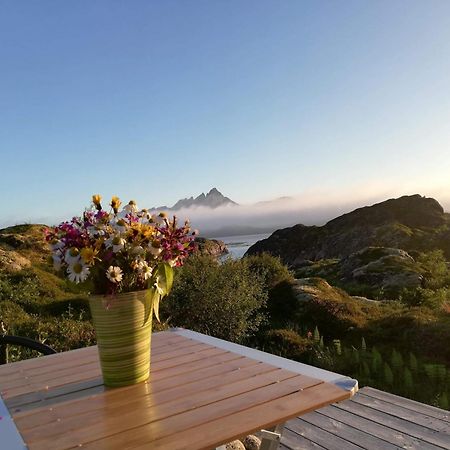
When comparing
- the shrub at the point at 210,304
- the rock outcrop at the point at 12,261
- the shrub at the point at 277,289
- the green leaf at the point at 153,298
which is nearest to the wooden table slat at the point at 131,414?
the green leaf at the point at 153,298

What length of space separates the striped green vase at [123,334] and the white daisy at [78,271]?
0.17 metres

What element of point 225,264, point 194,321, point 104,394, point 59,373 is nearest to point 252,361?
point 104,394

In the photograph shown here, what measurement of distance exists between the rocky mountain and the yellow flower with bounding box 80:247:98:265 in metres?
31.9

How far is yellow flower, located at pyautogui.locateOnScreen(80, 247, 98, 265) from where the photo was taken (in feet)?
7.42

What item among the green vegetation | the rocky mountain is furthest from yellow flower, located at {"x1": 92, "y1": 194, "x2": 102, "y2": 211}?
the rocky mountain

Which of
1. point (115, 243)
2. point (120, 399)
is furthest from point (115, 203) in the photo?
point (120, 399)

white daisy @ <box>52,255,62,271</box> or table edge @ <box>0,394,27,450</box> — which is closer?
table edge @ <box>0,394,27,450</box>

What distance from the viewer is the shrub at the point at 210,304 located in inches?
345

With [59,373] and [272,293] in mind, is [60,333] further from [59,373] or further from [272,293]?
[272,293]

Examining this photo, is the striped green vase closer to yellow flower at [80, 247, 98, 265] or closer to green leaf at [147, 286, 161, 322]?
green leaf at [147, 286, 161, 322]

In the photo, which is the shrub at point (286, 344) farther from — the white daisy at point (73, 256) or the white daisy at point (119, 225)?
the white daisy at point (73, 256)

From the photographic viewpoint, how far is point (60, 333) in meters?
7.05

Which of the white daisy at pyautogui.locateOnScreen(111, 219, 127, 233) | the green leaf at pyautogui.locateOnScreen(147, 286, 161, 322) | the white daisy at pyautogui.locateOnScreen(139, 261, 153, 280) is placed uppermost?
the white daisy at pyautogui.locateOnScreen(111, 219, 127, 233)

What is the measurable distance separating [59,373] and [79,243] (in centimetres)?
96
